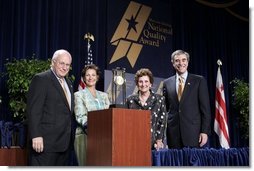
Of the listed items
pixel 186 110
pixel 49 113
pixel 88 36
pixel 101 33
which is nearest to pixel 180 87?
pixel 186 110

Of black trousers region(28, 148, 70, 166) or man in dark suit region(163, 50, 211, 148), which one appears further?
man in dark suit region(163, 50, 211, 148)

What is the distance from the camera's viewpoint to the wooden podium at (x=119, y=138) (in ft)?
6.58

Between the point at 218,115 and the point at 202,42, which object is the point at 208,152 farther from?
the point at 202,42

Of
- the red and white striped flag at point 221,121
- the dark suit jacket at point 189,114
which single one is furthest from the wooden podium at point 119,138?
the red and white striped flag at point 221,121

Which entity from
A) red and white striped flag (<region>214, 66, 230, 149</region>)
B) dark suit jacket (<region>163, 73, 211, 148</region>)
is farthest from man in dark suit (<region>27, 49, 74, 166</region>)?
red and white striped flag (<region>214, 66, 230, 149</region>)

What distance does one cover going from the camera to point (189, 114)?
10.3 ft

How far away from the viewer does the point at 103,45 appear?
570 centimetres

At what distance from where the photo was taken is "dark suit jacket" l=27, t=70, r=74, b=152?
2586 mm

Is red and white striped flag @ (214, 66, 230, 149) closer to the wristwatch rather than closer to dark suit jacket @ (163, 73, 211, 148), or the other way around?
dark suit jacket @ (163, 73, 211, 148)

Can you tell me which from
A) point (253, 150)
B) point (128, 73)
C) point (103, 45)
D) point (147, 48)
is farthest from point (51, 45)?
point (253, 150)

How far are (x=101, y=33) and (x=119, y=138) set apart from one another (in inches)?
152

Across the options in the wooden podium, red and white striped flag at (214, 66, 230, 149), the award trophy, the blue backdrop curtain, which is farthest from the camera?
red and white striped flag at (214, 66, 230, 149)

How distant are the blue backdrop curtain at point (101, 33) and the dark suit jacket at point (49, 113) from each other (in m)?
2.12

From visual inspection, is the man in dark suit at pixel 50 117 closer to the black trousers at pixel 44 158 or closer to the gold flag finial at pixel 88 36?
the black trousers at pixel 44 158
